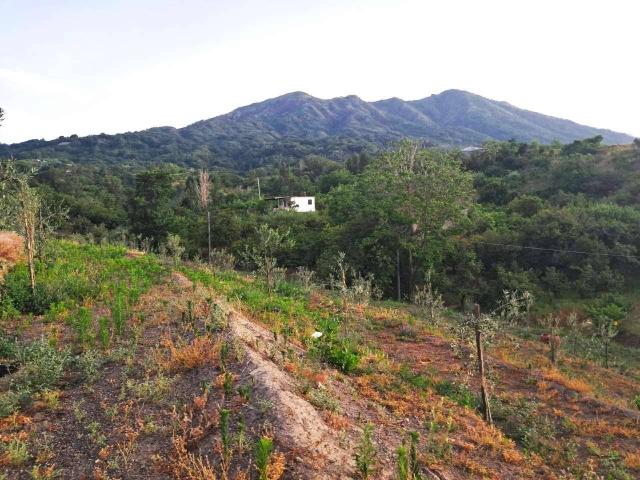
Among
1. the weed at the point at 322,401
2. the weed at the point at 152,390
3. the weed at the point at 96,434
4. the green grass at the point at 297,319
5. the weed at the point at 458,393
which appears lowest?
the weed at the point at 458,393

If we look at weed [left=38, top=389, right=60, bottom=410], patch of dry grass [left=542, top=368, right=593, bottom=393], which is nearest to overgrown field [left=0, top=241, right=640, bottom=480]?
weed [left=38, top=389, right=60, bottom=410]

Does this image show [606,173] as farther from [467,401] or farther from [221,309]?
[221,309]

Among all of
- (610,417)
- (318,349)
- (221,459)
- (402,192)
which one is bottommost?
(610,417)

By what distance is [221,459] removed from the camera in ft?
14.8

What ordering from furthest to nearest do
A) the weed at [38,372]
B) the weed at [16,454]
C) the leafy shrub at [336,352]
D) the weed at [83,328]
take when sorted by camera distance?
→ 1. the leafy shrub at [336,352]
2. the weed at [83,328]
3. the weed at [38,372]
4. the weed at [16,454]

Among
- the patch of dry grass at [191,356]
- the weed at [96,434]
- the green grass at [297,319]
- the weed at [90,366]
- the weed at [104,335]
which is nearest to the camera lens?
the weed at [96,434]

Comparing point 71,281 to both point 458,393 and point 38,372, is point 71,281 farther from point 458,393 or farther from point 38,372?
point 458,393

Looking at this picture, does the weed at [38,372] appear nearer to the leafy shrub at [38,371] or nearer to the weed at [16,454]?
the leafy shrub at [38,371]

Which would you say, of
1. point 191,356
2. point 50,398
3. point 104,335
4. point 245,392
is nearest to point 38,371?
point 50,398

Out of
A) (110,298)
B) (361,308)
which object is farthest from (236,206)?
(110,298)

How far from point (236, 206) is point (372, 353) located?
36.7m

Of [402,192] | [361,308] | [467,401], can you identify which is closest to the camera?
[467,401]

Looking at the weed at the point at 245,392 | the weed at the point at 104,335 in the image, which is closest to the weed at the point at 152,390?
the weed at the point at 245,392

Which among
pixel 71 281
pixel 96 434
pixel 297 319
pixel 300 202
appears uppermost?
pixel 71 281
